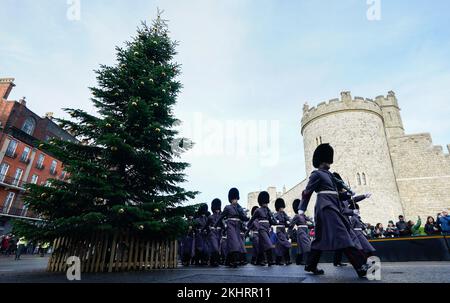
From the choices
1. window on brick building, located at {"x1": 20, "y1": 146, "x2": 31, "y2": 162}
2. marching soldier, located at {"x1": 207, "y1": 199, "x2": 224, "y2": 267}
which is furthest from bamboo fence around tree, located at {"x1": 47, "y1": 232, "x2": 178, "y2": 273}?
window on brick building, located at {"x1": 20, "y1": 146, "x2": 31, "y2": 162}

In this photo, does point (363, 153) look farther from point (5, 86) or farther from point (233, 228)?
point (5, 86)

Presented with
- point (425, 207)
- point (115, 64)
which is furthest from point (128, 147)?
point (425, 207)

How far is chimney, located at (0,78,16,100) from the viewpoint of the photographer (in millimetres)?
29438

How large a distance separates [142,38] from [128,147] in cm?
574

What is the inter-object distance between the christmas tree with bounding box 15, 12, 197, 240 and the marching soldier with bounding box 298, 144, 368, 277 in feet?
13.3

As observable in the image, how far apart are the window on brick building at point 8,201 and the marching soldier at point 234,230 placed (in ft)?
102

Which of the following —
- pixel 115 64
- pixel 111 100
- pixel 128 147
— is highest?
pixel 115 64

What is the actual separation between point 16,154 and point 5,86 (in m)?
8.53

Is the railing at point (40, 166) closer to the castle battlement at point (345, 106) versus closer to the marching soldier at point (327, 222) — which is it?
the castle battlement at point (345, 106)

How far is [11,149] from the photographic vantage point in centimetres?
2847

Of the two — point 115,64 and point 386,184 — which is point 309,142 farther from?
point 115,64

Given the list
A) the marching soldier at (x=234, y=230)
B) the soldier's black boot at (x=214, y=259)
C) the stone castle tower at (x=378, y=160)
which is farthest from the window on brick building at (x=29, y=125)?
the stone castle tower at (x=378, y=160)

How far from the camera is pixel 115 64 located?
9516 mm
